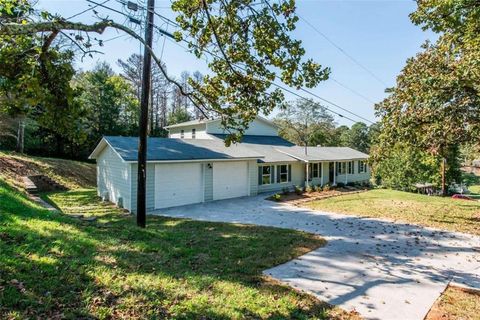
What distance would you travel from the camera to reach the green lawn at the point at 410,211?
11.7 meters

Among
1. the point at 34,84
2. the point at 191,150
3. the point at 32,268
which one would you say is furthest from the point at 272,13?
the point at 191,150

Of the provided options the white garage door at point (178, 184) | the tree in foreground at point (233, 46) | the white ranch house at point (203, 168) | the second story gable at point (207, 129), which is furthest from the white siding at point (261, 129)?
the tree in foreground at point (233, 46)

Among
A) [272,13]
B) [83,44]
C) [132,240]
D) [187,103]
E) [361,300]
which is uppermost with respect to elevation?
[187,103]

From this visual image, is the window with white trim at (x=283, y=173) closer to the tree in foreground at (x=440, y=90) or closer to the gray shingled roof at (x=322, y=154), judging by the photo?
the gray shingled roof at (x=322, y=154)

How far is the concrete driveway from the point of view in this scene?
5.07 meters

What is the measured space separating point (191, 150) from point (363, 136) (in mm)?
46000

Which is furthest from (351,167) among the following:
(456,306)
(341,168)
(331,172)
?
(456,306)

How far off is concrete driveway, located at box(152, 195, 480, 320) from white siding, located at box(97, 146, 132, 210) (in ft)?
12.4

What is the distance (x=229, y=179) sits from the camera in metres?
17.3

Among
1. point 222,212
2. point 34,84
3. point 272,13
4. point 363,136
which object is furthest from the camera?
point 363,136

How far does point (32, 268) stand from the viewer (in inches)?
168

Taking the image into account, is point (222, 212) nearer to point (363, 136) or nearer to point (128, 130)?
point (128, 130)

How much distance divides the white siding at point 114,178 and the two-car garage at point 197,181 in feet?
4.33

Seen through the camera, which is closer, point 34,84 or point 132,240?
point 34,84
